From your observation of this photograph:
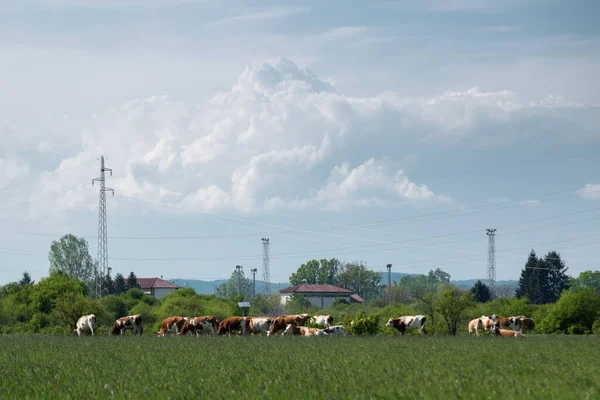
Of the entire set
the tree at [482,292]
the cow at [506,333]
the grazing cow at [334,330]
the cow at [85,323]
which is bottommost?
the cow at [506,333]

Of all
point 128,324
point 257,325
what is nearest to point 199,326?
point 257,325

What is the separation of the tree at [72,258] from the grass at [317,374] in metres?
144

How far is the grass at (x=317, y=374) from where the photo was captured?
14.2 meters

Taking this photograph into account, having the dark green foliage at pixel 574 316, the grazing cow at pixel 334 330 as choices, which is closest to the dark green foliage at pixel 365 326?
the grazing cow at pixel 334 330

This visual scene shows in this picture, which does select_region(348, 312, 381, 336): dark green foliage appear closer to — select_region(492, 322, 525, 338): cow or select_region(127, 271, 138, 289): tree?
select_region(492, 322, 525, 338): cow

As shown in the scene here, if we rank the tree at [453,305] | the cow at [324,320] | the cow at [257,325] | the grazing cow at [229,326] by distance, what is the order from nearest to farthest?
the grazing cow at [229,326]
the cow at [257,325]
the cow at [324,320]
the tree at [453,305]

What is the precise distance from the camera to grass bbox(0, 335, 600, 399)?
14195mm

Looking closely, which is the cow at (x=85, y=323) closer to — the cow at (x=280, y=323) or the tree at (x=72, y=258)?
the cow at (x=280, y=323)

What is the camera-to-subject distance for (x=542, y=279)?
461ft

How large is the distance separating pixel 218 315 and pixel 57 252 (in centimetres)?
9678

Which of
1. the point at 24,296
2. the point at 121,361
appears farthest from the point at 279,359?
the point at 24,296

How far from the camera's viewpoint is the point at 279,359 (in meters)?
23.1

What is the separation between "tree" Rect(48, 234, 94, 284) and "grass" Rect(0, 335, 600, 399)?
473 ft

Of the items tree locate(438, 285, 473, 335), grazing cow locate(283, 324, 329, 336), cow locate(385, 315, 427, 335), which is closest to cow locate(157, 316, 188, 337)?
grazing cow locate(283, 324, 329, 336)
